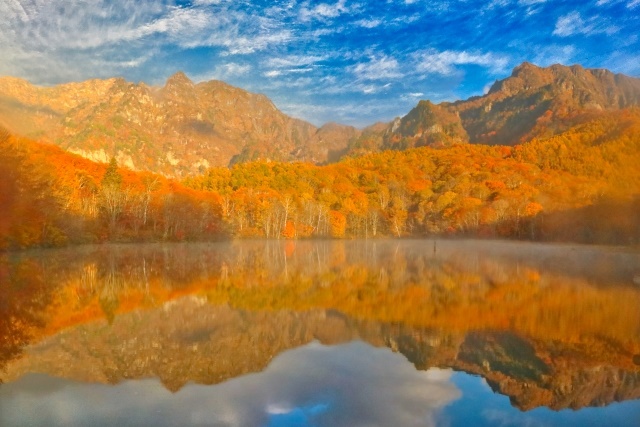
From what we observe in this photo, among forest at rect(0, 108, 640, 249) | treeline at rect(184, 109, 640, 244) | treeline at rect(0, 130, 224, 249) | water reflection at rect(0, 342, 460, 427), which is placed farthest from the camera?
treeline at rect(184, 109, 640, 244)

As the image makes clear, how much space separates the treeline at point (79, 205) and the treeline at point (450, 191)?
14.1 metres

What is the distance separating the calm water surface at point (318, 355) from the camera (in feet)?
26.4

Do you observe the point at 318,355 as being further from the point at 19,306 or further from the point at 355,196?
the point at 355,196

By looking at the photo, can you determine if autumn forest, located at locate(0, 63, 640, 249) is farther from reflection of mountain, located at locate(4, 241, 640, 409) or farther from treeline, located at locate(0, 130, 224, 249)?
reflection of mountain, located at locate(4, 241, 640, 409)

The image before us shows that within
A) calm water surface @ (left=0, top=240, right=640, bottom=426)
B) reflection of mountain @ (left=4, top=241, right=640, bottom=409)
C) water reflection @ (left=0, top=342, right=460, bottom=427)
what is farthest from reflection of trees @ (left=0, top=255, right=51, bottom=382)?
water reflection @ (left=0, top=342, right=460, bottom=427)

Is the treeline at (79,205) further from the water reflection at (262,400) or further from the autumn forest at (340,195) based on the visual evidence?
the water reflection at (262,400)

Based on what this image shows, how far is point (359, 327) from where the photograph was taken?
14898 millimetres

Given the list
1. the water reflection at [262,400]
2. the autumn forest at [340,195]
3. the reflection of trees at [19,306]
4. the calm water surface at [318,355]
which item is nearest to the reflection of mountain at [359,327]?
the calm water surface at [318,355]

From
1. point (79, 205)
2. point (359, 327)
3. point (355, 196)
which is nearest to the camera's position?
point (359, 327)

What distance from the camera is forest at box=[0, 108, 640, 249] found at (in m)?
53.7

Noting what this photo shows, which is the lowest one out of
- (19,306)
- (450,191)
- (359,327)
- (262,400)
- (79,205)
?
(359,327)

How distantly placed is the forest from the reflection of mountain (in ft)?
78.6

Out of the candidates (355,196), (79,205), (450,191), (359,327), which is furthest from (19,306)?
(450,191)

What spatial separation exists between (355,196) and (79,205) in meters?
72.9
